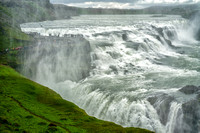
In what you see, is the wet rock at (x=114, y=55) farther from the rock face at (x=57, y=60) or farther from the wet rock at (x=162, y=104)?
the wet rock at (x=162, y=104)

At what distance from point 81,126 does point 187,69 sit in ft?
91.9

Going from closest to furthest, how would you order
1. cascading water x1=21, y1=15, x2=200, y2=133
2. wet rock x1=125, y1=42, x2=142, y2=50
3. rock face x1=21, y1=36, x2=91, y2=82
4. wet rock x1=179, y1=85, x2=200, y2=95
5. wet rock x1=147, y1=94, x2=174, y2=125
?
wet rock x1=147, y1=94, x2=174, y2=125
cascading water x1=21, y1=15, x2=200, y2=133
wet rock x1=179, y1=85, x2=200, y2=95
rock face x1=21, y1=36, x2=91, y2=82
wet rock x1=125, y1=42, x2=142, y2=50

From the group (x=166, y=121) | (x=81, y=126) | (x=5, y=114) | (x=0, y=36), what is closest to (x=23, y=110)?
(x=5, y=114)

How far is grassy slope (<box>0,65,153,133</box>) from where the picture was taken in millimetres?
14164

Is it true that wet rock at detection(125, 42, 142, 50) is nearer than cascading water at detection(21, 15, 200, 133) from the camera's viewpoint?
No

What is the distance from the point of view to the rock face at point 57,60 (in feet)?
121

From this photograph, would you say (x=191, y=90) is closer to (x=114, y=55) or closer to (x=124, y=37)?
(x=114, y=55)

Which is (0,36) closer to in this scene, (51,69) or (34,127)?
(51,69)

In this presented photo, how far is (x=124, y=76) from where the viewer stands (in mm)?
35125

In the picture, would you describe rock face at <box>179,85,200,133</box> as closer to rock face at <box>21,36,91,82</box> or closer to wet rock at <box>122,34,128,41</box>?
rock face at <box>21,36,91,82</box>

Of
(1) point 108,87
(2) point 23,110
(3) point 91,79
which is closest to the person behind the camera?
(2) point 23,110

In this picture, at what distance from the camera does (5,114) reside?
15188 mm

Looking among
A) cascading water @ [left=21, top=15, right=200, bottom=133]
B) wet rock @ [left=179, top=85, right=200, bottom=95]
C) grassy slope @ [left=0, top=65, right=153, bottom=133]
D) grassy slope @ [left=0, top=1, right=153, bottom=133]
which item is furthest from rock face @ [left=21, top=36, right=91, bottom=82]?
wet rock @ [left=179, top=85, right=200, bottom=95]

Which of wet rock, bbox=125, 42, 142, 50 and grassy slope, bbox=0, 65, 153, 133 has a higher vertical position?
wet rock, bbox=125, 42, 142, 50
